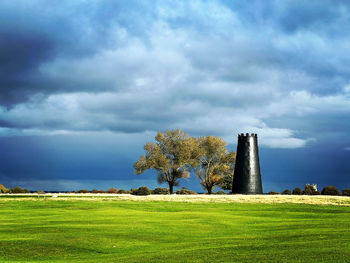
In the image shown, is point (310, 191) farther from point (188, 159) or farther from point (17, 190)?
point (17, 190)

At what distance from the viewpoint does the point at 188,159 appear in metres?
93.8

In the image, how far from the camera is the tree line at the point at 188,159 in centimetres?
9312

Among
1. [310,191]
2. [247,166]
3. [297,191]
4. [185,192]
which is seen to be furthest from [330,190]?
[185,192]

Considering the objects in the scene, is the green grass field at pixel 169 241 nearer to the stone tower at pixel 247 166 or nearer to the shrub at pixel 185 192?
the stone tower at pixel 247 166

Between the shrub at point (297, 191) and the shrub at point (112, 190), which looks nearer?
the shrub at point (297, 191)

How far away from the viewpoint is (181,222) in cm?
3450

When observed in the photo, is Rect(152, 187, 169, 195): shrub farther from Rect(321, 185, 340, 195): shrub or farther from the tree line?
Rect(321, 185, 340, 195): shrub

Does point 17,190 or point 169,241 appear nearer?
point 169,241

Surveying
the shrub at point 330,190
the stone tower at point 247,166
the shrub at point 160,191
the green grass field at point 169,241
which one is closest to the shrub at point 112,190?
the shrub at point 160,191

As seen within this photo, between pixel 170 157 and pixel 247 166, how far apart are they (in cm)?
2353

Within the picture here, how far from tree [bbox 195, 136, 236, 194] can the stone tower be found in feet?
55.2

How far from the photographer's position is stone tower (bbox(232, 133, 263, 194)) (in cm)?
7569

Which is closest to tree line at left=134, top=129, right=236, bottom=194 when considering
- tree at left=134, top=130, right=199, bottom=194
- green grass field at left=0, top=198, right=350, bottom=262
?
tree at left=134, top=130, right=199, bottom=194

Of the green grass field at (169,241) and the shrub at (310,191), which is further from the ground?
the shrub at (310,191)
